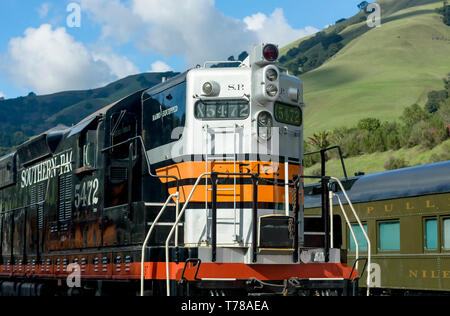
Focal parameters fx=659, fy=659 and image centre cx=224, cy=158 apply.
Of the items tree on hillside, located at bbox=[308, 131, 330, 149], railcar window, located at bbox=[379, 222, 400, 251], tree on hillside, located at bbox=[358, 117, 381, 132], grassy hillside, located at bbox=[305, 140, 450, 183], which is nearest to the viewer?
railcar window, located at bbox=[379, 222, 400, 251]

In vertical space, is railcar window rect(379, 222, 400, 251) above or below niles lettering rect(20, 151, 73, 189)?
below

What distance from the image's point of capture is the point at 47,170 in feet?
47.9

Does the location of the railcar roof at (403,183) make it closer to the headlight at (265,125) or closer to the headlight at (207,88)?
the headlight at (265,125)

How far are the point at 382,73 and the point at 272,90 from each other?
14176 centimetres

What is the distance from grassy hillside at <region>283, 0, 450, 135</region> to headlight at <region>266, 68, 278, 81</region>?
9486cm

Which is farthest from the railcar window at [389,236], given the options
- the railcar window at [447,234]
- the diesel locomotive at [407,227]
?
the railcar window at [447,234]

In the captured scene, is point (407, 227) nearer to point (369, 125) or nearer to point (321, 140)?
point (321, 140)

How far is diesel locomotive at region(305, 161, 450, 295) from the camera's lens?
14212 millimetres

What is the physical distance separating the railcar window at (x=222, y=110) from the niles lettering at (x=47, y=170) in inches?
158

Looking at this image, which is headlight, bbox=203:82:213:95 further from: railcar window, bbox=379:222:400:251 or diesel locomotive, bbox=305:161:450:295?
railcar window, bbox=379:222:400:251

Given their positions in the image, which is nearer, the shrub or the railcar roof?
the railcar roof

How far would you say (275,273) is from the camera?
966 cm

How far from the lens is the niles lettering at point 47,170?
13406mm

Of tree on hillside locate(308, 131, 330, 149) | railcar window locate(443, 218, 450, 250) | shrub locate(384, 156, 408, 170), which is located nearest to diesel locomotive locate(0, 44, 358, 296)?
railcar window locate(443, 218, 450, 250)
